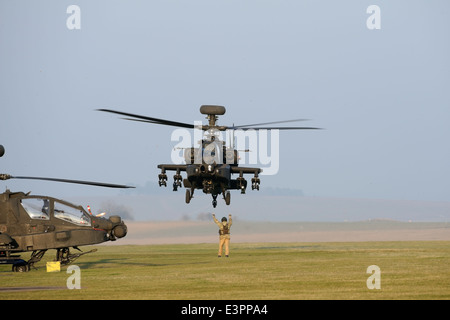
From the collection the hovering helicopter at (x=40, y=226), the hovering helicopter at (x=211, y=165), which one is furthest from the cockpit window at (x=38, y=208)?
the hovering helicopter at (x=211, y=165)

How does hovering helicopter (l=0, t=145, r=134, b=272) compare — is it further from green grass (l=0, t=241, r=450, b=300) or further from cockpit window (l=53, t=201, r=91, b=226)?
green grass (l=0, t=241, r=450, b=300)

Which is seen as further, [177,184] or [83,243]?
[177,184]

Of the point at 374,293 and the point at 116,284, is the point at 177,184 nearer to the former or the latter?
the point at 116,284

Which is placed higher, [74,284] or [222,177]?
[222,177]

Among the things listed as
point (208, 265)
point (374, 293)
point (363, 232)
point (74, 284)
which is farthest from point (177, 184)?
point (363, 232)

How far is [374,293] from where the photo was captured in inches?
794

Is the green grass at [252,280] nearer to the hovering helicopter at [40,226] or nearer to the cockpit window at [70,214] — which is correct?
the hovering helicopter at [40,226]

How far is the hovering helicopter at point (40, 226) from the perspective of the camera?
2838 cm

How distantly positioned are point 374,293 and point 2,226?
555 inches

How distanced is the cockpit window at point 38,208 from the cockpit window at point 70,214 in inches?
12.2

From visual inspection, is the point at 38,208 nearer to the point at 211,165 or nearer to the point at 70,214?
the point at 70,214
